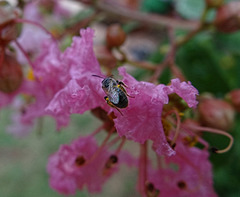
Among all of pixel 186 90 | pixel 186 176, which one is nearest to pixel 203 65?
pixel 186 176

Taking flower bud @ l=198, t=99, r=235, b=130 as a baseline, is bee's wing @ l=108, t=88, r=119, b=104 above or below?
above

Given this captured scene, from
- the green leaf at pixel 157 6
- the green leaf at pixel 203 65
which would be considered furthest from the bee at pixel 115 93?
the green leaf at pixel 157 6

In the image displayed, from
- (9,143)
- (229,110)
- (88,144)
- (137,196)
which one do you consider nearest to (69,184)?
(88,144)

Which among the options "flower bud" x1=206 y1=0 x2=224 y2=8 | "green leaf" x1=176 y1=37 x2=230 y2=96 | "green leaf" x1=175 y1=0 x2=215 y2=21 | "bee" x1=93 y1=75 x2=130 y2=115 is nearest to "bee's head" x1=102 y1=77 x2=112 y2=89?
"bee" x1=93 y1=75 x2=130 y2=115

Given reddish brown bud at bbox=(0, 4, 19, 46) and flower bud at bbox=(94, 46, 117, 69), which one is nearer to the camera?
reddish brown bud at bbox=(0, 4, 19, 46)

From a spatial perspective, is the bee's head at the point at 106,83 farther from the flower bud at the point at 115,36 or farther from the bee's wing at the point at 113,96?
the flower bud at the point at 115,36

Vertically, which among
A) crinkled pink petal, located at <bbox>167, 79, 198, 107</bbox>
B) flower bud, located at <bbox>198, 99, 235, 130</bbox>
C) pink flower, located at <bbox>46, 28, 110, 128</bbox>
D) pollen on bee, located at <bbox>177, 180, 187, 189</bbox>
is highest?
crinkled pink petal, located at <bbox>167, 79, 198, 107</bbox>

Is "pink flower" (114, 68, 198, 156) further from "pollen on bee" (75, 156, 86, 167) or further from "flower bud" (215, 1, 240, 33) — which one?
"flower bud" (215, 1, 240, 33)

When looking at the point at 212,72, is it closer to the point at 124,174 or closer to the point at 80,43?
the point at 80,43

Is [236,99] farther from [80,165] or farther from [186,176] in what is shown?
[80,165]
